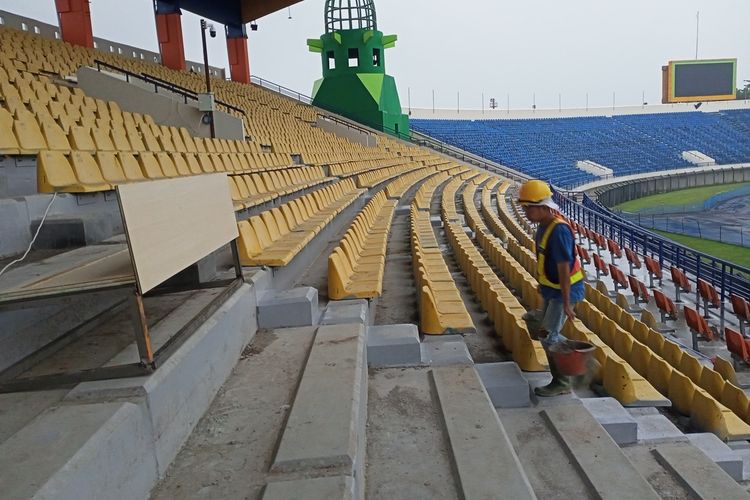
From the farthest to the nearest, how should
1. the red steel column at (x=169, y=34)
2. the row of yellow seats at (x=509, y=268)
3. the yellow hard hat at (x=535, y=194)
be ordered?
the red steel column at (x=169, y=34), the row of yellow seats at (x=509, y=268), the yellow hard hat at (x=535, y=194)

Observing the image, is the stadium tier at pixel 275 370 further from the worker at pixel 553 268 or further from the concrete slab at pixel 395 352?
the worker at pixel 553 268

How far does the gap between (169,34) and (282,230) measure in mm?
17026

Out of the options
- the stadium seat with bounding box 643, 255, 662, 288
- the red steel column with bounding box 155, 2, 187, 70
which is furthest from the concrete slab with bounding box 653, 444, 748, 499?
the red steel column with bounding box 155, 2, 187, 70

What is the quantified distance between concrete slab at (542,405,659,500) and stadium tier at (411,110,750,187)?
2380cm

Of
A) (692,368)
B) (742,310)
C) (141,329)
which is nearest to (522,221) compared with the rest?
(742,310)

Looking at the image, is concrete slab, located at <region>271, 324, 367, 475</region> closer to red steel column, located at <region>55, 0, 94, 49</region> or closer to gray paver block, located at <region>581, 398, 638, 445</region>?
gray paver block, located at <region>581, 398, 638, 445</region>

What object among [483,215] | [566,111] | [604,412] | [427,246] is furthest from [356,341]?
[566,111]

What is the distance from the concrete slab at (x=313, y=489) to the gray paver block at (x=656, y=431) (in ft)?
6.02

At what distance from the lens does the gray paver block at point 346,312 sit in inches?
111

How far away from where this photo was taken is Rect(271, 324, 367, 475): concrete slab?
1552mm

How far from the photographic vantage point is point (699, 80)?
37.0 meters

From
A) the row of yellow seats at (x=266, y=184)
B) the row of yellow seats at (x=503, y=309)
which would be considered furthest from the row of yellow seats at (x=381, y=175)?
the row of yellow seats at (x=503, y=309)

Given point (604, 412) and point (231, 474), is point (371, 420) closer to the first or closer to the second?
point (231, 474)

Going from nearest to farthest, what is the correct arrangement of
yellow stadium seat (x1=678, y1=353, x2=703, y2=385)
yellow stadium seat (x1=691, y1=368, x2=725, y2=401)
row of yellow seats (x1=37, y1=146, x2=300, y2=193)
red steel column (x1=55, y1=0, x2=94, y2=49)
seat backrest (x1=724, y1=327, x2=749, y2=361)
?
1. row of yellow seats (x1=37, y1=146, x2=300, y2=193)
2. yellow stadium seat (x1=691, y1=368, x2=725, y2=401)
3. yellow stadium seat (x1=678, y1=353, x2=703, y2=385)
4. seat backrest (x1=724, y1=327, x2=749, y2=361)
5. red steel column (x1=55, y1=0, x2=94, y2=49)
